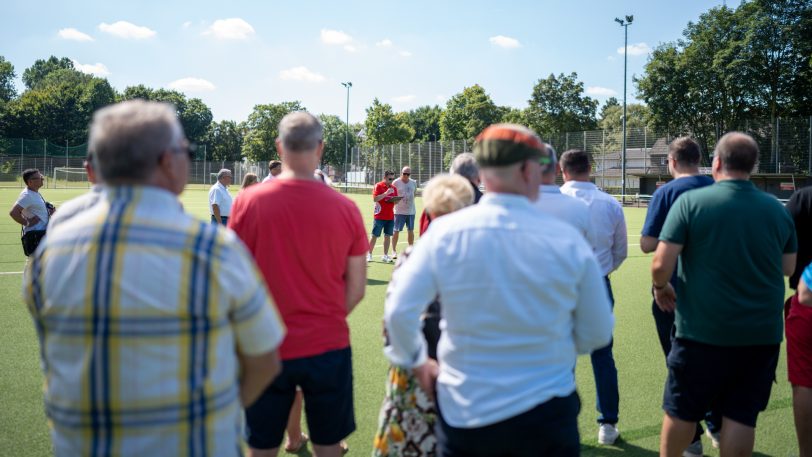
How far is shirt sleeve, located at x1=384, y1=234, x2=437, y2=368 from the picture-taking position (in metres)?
2.37

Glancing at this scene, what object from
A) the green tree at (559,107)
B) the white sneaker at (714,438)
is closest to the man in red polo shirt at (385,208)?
the white sneaker at (714,438)

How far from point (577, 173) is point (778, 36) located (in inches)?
2055

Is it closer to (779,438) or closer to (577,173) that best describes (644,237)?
(577,173)

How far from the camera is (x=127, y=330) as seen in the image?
5.86ft

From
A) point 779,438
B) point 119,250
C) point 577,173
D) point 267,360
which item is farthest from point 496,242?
point 779,438

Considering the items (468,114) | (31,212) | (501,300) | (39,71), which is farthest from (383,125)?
(39,71)

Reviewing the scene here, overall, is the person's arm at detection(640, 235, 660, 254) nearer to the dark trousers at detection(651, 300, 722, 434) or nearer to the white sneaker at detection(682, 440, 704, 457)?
the dark trousers at detection(651, 300, 722, 434)

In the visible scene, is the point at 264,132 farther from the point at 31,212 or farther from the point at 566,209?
the point at 566,209

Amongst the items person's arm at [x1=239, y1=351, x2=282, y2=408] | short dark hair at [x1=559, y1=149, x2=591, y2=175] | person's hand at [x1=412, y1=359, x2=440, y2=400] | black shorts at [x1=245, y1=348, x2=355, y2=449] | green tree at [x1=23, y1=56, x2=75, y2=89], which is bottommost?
black shorts at [x1=245, y1=348, x2=355, y2=449]

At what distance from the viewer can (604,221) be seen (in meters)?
5.09

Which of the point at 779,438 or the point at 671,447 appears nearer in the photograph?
the point at 671,447

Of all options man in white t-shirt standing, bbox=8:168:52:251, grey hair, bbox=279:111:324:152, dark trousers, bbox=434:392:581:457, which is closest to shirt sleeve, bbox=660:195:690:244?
dark trousers, bbox=434:392:581:457

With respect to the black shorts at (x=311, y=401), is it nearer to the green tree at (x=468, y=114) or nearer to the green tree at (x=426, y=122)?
the green tree at (x=468, y=114)

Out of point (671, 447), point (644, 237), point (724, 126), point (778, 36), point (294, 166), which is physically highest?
point (778, 36)
